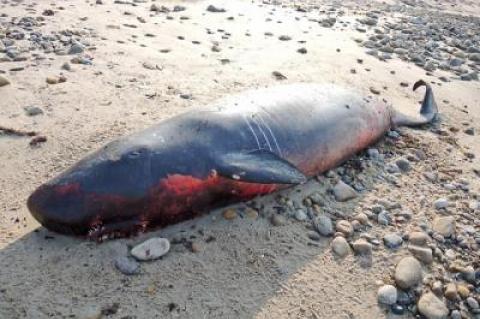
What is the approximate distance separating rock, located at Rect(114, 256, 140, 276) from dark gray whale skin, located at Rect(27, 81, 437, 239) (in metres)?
0.18

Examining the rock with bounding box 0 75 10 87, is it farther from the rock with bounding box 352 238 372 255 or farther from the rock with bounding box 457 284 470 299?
the rock with bounding box 457 284 470 299

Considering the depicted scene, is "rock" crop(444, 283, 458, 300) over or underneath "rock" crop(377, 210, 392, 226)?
underneath

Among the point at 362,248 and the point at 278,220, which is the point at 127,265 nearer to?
the point at 278,220

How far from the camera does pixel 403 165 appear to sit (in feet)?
13.7

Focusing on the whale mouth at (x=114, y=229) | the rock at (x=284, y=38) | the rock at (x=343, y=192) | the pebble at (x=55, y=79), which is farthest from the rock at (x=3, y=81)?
the rock at (x=284, y=38)

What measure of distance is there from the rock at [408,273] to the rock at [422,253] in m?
0.08

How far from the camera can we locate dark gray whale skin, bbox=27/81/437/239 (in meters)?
2.88

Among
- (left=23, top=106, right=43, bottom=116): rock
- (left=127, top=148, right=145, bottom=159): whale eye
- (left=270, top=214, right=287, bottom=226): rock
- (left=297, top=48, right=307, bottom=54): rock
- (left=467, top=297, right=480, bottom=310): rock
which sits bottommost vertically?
(left=467, top=297, right=480, bottom=310): rock

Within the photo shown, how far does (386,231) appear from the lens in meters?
3.37

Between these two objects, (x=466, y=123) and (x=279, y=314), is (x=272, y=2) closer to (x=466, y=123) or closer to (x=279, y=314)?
(x=466, y=123)

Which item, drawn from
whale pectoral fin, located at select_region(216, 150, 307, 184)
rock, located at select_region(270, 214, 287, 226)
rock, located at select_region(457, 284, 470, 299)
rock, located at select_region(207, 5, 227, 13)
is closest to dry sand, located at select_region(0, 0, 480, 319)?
rock, located at select_region(270, 214, 287, 226)

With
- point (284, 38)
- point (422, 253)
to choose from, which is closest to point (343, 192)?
point (422, 253)

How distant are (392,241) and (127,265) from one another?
1725 mm

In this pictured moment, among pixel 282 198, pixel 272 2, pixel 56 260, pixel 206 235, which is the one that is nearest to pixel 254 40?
pixel 272 2
